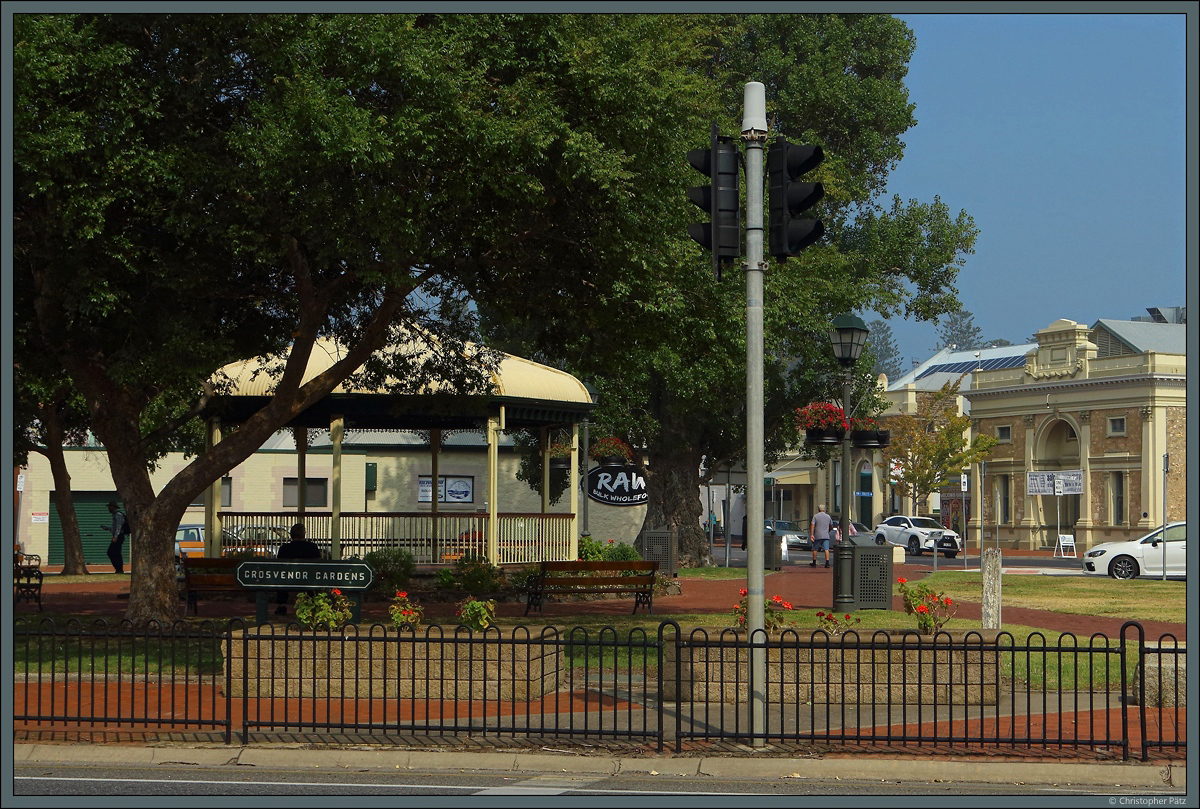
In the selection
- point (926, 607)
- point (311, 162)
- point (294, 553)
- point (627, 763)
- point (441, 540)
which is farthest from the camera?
point (441, 540)

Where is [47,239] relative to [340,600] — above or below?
above

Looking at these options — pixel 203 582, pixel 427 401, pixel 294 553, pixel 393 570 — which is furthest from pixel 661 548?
pixel 203 582

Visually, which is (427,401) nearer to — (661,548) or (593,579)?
(593,579)

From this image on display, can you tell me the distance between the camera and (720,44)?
3669cm

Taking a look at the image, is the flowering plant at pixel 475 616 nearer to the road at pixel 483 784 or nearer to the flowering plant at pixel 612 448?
the road at pixel 483 784

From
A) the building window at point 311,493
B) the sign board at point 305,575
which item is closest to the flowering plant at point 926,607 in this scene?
the sign board at point 305,575

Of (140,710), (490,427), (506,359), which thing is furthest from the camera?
(506,359)

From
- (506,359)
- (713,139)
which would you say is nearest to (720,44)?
(506,359)

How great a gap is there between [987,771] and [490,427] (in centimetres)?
1557

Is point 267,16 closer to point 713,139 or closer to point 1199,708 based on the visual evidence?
point 713,139

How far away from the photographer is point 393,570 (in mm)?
24156

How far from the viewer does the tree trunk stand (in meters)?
37.8

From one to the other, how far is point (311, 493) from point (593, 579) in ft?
88.6

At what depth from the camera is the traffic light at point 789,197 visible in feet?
34.1
